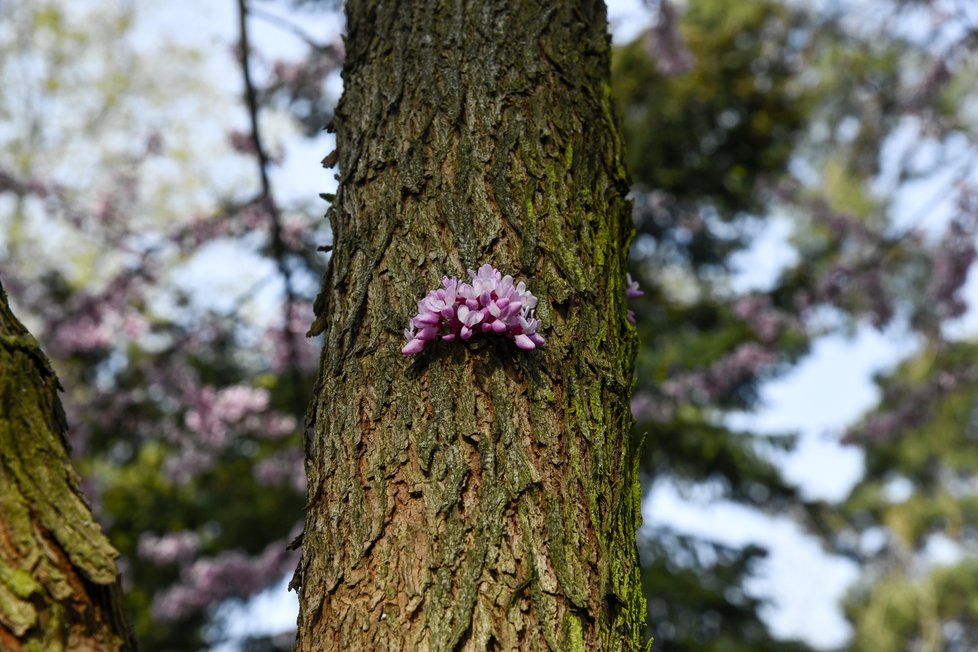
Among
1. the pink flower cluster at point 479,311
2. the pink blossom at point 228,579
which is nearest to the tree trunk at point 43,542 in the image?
the pink flower cluster at point 479,311

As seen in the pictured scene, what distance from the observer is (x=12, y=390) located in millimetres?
1287

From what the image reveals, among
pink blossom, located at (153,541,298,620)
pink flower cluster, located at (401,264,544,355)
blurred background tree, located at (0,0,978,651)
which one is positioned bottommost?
pink flower cluster, located at (401,264,544,355)

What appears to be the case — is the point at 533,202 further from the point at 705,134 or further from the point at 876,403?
the point at 876,403

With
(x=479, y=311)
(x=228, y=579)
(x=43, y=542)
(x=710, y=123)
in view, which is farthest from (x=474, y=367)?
(x=710, y=123)

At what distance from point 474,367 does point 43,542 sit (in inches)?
28.3

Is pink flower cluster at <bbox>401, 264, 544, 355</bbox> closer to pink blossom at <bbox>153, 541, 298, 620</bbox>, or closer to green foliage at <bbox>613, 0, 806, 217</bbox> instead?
pink blossom at <bbox>153, 541, 298, 620</bbox>

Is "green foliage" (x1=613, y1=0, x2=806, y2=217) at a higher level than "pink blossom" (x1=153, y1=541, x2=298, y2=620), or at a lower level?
higher

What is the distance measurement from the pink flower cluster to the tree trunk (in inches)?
22.6

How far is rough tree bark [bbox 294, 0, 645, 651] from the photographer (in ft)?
4.50

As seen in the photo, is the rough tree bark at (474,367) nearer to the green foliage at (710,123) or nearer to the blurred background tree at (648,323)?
the blurred background tree at (648,323)

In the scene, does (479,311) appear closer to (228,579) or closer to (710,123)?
(228,579)

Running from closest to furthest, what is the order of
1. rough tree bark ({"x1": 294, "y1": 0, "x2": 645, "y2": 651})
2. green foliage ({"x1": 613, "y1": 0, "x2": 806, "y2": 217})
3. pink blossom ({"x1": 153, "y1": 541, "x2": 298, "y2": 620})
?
rough tree bark ({"x1": 294, "y1": 0, "x2": 645, "y2": 651}), pink blossom ({"x1": 153, "y1": 541, "x2": 298, "y2": 620}), green foliage ({"x1": 613, "y1": 0, "x2": 806, "y2": 217})

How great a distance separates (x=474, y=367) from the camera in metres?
1.56

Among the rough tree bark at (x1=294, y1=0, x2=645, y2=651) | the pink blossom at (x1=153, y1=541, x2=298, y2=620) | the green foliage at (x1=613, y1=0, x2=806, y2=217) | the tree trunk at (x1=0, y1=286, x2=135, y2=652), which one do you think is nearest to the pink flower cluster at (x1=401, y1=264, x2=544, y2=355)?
the rough tree bark at (x1=294, y1=0, x2=645, y2=651)
